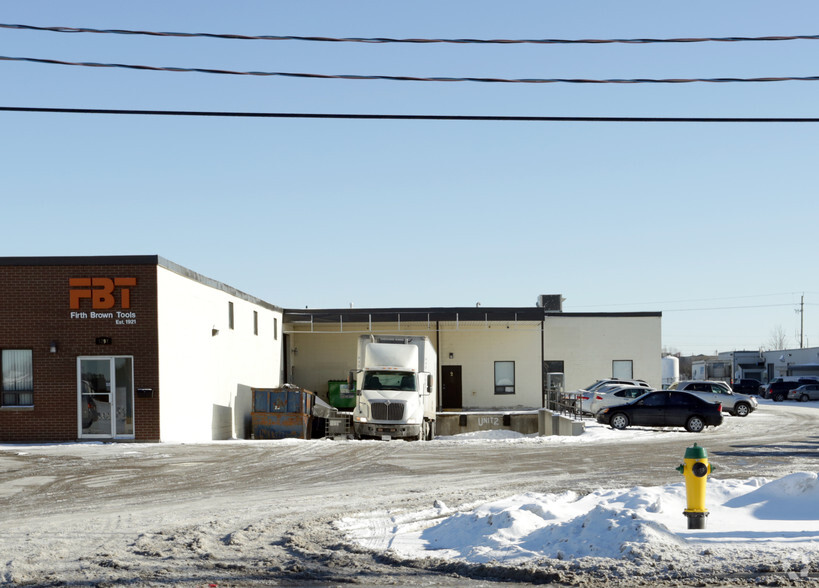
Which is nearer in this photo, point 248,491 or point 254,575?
point 254,575

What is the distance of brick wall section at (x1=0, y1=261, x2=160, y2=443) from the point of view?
25031 millimetres

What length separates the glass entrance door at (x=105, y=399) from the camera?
2522 cm

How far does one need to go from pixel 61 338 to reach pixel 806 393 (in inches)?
2106

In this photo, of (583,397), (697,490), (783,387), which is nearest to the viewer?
(697,490)

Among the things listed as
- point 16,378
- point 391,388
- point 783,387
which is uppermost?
point 16,378

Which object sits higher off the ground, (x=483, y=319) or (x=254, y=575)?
(x=483, y=319)

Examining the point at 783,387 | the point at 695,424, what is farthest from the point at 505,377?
the point at 783,387

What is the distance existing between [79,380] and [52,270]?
3.19 meters

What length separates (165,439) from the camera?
25594mm

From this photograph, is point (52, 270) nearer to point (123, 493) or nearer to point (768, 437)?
point (123, 493)

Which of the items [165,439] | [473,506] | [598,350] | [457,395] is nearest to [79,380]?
[165,439]

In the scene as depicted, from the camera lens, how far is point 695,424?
31.1 meters

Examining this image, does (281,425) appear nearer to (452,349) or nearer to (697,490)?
(452,349)

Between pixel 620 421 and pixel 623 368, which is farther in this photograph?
pixel 623 368
